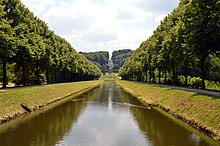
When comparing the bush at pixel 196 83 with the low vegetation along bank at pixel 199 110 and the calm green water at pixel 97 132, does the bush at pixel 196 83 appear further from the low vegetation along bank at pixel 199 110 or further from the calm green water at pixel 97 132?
the calm green water at pixel 97 132

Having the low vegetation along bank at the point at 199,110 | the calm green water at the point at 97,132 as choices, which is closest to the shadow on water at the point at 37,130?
the calm green water at the point at 97,132

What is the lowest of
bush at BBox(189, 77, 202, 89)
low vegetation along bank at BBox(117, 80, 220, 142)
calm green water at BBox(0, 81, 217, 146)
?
calm green water at BBox(0, 81, 217, 146)

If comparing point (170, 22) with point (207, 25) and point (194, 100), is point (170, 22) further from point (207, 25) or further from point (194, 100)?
point (194, 100)

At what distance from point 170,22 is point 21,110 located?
155ft

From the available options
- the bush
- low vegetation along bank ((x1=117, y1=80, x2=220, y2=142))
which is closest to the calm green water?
low vegetation along bank ((x1=117, y1=80, x2=220, y2=142))

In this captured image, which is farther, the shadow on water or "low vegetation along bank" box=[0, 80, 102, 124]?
"low vegetation along bank" box=[0, 80, 102, 124]

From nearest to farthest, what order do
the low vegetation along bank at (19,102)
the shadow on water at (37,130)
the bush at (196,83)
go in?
the shadow on water at (37,130) < the low vegetation along bank at (19,102) < the bush at (196,83)

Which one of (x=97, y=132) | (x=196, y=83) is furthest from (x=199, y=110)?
(x=196, y=83)

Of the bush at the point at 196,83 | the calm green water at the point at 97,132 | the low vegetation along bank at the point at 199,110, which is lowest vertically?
the calm green water at the point at 97,132

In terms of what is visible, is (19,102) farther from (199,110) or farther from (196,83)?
(196,83)

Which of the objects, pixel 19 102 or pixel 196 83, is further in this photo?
pixel 196 83

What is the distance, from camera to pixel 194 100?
35.8 metres

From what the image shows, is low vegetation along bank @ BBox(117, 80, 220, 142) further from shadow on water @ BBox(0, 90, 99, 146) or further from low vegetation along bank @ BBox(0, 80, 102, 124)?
low vegetation along bank @ BBox(0, 80, 102, 124)

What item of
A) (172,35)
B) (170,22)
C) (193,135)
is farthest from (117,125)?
(170,22)
